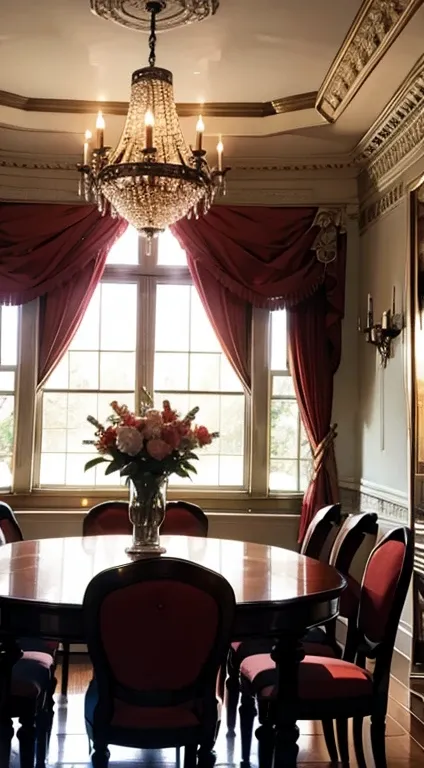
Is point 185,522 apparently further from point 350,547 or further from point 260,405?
point 260,405

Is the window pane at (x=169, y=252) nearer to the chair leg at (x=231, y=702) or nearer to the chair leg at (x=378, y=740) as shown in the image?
the chair leg at (x=231, y=702)

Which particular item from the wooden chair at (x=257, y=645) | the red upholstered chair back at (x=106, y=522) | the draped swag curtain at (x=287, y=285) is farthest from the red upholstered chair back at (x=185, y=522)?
the draped swag curtain at (x=287, y=285)

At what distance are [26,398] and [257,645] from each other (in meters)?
2.62

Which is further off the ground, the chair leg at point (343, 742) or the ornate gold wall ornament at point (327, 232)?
the ornate gold wall ornament at point (327, 232)

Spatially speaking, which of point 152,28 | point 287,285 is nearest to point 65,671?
point 287,285

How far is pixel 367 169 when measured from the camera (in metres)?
5.21

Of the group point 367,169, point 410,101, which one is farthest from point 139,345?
point 410,101

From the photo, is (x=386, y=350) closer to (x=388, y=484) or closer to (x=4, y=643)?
(x=388, y=484)

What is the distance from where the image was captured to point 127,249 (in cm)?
551

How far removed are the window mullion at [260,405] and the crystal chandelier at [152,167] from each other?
176cm

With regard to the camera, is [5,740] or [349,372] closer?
[5,740]

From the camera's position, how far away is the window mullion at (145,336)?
546cm

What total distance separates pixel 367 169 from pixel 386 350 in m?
1.28

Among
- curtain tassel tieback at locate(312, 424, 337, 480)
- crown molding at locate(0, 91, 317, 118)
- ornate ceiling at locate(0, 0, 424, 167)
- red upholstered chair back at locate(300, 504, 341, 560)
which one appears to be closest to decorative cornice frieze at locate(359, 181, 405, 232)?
ornate ceiling at locate(0, 0, 424, 167)
